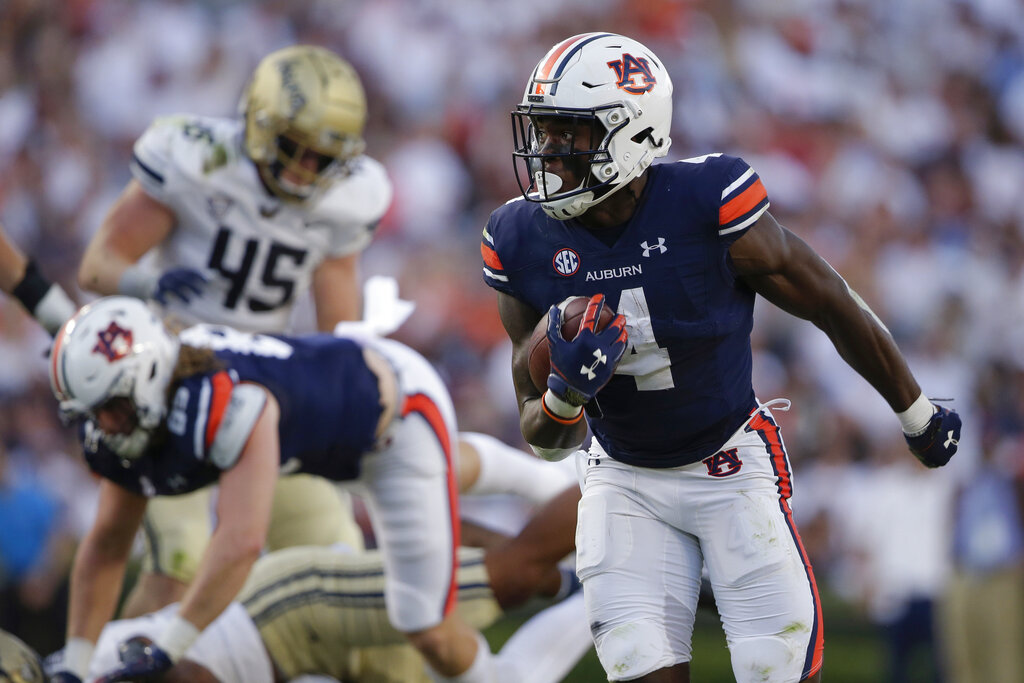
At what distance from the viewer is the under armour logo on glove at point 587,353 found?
8.59 feet

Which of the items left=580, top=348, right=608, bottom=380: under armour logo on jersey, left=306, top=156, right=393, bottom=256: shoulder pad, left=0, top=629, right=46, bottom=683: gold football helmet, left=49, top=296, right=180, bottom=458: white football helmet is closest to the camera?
left=580, top=348, right=608, bottom=380: under armour logo on jersey

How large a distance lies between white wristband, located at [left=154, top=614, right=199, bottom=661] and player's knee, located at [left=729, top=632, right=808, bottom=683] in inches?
60.2

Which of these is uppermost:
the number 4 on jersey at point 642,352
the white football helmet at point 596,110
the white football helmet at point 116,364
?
the white football helmet at point 596,110

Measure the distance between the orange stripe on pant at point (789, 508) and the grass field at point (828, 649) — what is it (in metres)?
3.20

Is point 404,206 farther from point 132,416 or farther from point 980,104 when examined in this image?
point 132,416

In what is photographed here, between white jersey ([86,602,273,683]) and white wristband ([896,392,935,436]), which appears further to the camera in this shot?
white jersey ([86,602,273,683])

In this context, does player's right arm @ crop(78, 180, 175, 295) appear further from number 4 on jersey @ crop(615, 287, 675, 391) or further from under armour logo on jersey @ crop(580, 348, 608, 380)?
under armour logo on jersey @ crop(580, 348, 608, 380)

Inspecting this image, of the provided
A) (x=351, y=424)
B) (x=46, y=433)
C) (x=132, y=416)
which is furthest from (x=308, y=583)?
(x=46, y=433)

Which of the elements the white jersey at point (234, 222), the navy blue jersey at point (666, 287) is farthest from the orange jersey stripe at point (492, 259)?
the white jersey at point (234, 222)

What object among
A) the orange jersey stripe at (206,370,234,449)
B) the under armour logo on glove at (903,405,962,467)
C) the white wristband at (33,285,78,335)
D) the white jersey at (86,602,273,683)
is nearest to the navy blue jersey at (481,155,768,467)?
the under armour logo on glove at (903,405,962,467)

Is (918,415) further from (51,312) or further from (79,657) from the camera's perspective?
(51,312)

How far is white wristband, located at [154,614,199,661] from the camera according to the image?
11.9 feet

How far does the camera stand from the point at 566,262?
2.91 meters

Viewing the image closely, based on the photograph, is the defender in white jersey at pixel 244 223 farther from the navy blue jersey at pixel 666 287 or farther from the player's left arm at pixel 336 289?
the navy blue jersey at pixel 666 287
